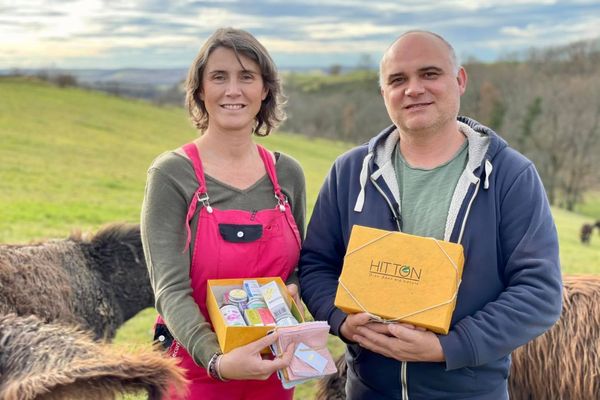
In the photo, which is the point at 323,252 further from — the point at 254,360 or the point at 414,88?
the point at 414,88

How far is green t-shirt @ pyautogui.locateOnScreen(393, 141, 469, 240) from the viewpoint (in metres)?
2.68

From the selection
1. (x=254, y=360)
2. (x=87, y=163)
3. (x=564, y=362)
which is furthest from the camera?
(x=87, y=163)

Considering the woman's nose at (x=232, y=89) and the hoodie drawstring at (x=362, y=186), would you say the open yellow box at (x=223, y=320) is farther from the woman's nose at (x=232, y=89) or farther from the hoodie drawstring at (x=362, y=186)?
the woman's nose at (x=232, y=89)

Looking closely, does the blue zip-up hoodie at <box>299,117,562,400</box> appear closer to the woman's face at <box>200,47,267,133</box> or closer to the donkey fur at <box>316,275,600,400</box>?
the woman's face at <box>200,47,267,133</box>

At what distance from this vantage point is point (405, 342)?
2.51 m

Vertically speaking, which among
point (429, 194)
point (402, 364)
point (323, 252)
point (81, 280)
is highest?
point (429, 194)

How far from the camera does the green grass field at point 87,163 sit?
546 inches

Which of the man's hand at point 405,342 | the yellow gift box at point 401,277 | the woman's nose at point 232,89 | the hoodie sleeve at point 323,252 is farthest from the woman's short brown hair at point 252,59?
the man's hand at point 405,342

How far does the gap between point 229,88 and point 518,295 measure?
162cm

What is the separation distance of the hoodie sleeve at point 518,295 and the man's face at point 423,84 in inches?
18.2

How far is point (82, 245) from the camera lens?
16.9 feet

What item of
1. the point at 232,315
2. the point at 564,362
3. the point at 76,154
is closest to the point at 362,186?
the point at 232,315

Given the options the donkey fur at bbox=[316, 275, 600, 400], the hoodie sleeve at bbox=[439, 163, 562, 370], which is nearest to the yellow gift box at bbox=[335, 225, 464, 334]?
the hoodie sleeve at bbox=[439, 163, 562, 370]

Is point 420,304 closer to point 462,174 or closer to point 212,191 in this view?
point 462,174
